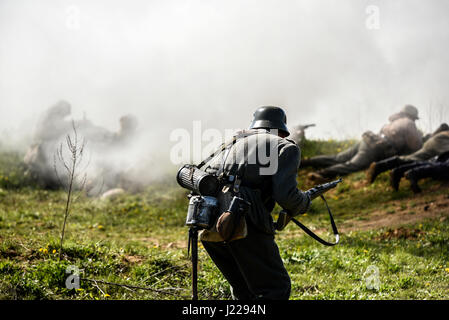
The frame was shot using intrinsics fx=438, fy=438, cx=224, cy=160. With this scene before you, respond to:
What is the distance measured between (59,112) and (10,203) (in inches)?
216

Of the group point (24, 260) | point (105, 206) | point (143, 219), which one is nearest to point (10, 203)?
point (105, 206)

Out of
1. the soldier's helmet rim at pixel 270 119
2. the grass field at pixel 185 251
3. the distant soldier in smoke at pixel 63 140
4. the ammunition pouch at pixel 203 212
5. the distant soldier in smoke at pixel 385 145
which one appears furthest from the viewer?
the distant soldier in smoke at pixel 63 140

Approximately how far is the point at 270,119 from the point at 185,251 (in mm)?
3527

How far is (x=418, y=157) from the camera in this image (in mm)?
12594

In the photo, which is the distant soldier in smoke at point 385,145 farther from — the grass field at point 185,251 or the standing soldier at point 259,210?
the standing soldier at point 259,210

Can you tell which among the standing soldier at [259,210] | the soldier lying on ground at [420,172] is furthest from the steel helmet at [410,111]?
the standing soldier at [259,210]

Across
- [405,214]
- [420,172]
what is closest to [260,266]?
[405,214]

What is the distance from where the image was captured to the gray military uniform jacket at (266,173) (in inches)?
140

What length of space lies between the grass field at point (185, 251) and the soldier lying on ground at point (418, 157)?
0.42m

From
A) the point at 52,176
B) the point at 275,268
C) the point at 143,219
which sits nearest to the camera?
the point at 275,268

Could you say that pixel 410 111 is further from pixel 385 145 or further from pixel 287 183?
pixel 287 183

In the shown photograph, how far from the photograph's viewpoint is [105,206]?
12.2 meters

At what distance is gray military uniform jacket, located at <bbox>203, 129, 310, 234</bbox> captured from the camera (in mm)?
3561
